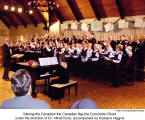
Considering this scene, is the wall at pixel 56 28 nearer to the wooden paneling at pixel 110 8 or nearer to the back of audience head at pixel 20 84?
the wooden paneling at pixel 110 8

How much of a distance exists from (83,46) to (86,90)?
3185 mm

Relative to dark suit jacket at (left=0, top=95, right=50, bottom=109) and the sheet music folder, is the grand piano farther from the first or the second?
dark suit jacket at (left=0, top=95, right=50, bottom=109)

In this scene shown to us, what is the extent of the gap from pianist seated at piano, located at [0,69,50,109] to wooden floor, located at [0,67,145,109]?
2.99 m

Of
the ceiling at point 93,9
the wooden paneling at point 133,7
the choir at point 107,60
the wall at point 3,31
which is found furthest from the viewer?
the wall at point 3,31

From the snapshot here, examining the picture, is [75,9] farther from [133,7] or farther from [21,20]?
[21,20]

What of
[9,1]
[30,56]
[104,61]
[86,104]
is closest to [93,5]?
[30,56]

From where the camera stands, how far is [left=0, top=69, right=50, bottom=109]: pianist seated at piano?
162 centimetres

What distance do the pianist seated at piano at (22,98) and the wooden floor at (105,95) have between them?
2.99m

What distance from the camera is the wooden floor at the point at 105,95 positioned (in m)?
4.70

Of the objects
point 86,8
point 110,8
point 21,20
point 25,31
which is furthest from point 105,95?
point 25,31

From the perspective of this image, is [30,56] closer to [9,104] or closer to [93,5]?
[93,5]

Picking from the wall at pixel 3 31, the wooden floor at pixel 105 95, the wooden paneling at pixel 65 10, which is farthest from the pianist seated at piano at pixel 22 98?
the wall at pixel 3 31

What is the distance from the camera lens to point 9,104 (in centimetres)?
162

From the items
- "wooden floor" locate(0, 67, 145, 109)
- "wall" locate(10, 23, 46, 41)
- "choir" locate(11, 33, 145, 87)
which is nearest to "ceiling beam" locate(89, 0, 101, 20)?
"choir" locate(11, 33, 145, 87)
